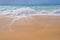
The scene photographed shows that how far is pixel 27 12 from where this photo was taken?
50.2 inches

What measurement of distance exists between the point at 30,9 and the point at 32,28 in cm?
36

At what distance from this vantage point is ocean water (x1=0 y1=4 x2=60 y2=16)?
1.26 meters

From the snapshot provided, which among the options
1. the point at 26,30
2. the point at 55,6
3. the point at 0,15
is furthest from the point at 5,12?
the point at 55,6

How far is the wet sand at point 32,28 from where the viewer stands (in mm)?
887

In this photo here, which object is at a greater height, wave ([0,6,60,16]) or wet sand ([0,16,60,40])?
wave ([0,6,60,16])

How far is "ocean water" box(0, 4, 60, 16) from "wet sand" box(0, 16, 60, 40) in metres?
0.10

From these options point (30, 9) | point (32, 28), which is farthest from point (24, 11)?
point (32, 28)

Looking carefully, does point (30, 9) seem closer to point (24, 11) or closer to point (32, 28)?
point (24, 11)

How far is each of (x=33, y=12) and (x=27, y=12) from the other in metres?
0.07

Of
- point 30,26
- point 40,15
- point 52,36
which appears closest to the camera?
point 52,36

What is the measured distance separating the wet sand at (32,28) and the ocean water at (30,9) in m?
0.10

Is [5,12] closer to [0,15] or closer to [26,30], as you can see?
[0,15]

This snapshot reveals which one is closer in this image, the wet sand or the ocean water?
the wet sand

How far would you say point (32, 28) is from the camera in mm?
1005
